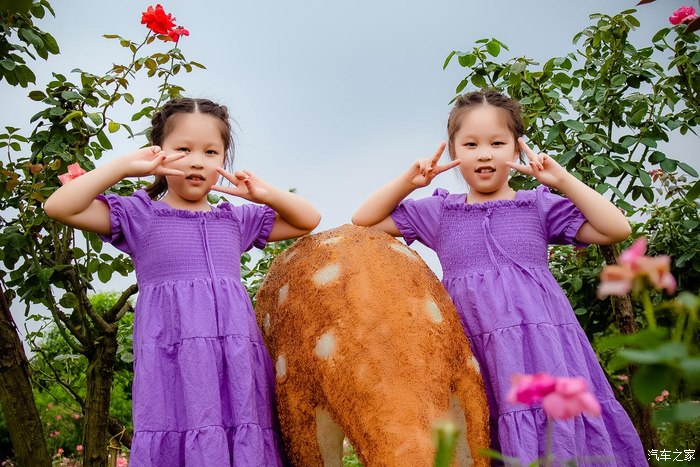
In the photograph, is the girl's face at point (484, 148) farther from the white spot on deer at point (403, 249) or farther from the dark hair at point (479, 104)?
the white spot on deer at point (403, 249)

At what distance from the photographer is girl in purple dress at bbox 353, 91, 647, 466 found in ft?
8.19

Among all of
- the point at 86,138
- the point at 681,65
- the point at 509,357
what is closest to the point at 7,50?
the point at 86,138

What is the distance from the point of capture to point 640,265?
0.85 m

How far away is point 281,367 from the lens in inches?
94.4

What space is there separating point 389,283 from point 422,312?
0.13 m

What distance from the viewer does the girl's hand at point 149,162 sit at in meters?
2.56

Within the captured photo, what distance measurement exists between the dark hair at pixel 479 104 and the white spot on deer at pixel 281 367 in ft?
3.50

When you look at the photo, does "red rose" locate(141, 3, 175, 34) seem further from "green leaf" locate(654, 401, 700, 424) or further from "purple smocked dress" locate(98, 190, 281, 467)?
"green leaf" locate(654, 401, 700, 424)

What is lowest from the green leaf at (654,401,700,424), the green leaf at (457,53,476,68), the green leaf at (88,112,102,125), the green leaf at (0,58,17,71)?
the green leaf at (654,401,700,424)

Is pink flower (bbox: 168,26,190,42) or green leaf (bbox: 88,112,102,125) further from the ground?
pink flower (bbox: 168,26,190,42)

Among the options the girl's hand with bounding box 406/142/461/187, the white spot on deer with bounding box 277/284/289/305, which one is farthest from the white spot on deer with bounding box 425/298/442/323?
the girl's hand with bounding box 406/142/461/187

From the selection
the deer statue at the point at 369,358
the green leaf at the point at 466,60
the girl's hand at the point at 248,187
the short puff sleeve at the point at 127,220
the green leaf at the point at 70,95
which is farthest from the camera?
the green leaf at the point at 466,60

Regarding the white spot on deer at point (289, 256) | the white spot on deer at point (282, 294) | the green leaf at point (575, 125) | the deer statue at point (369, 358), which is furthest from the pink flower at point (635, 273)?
the green leaf at point (575, 125)

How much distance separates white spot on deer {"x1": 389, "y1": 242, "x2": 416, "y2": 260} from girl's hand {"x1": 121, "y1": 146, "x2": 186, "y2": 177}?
0.76 metres
